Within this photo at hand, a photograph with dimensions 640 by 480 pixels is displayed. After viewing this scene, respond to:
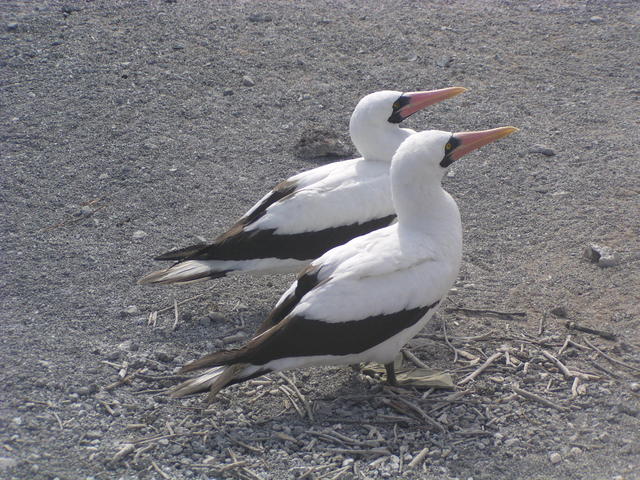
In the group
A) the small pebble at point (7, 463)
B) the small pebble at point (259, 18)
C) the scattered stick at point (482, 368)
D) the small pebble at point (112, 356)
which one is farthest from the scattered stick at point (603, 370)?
the small pebble at point (259, 18)

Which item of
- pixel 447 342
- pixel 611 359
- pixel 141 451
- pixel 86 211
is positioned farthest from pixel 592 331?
pixel 86 211

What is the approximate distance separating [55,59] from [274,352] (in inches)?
215

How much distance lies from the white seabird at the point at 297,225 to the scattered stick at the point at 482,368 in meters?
1.08

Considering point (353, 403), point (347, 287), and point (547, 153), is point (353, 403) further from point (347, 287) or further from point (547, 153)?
point (547, 153)

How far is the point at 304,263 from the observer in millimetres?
4820

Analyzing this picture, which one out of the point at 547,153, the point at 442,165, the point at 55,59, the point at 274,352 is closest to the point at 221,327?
the point at 274,352

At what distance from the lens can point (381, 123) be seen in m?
5.19

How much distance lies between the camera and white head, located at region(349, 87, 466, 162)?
16.9 ft

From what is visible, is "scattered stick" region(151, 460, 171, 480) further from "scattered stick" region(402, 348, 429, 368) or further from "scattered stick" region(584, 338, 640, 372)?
"scattered stick" region(584, 338, 640, 372)

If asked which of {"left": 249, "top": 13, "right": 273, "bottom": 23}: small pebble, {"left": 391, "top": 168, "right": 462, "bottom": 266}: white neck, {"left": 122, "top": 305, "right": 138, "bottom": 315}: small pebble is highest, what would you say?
{"left": 249, "top": 13, "right": 273, "bottom": 23}: small pebble

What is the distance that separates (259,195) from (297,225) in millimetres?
1442

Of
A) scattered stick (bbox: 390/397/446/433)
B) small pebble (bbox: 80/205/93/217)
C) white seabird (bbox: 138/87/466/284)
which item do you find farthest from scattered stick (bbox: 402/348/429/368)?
small pebble (bbox: 80/205/93/217)

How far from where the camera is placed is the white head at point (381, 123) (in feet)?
16.9

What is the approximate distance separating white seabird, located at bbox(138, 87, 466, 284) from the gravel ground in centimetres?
32
